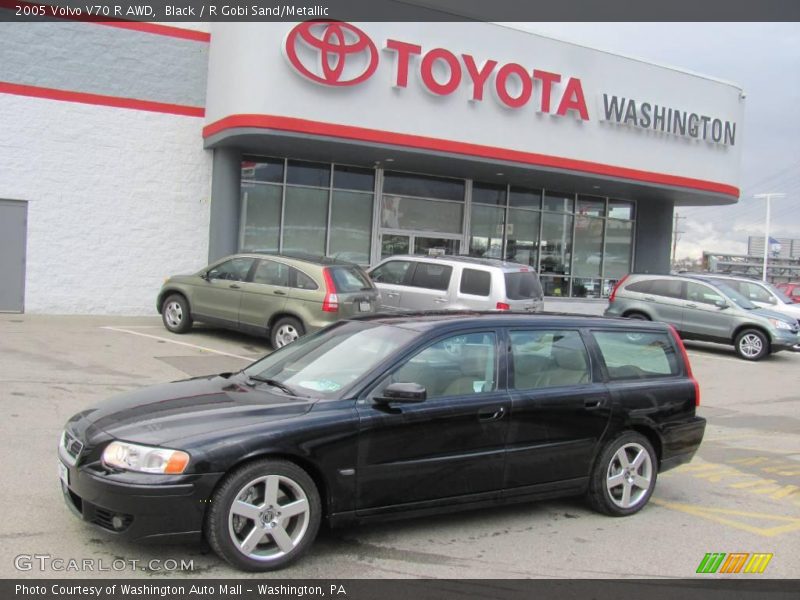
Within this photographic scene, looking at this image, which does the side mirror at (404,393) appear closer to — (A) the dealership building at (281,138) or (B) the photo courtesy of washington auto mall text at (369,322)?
(B) the photo courtesy of washington auto mall text at (369,322)

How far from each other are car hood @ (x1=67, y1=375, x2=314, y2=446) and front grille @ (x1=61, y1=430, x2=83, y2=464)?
42 millimetres

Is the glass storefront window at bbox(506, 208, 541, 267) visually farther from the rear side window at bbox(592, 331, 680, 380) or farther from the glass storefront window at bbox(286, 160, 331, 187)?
the rear side window at bbox(592, 331, 680, 380)

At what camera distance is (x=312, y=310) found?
11664 millimetres

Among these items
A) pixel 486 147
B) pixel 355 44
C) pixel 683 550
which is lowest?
pixel 683 550

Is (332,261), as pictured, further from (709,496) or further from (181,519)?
(181,519)

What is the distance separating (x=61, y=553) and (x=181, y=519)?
0.86m

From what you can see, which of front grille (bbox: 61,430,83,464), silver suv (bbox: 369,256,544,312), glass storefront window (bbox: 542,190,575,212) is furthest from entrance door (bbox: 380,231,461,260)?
front grille (bbox: 61,430,83,464)

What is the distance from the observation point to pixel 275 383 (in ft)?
16.9

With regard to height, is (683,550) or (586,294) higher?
(586,294)

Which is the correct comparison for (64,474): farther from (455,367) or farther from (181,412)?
(455,367)

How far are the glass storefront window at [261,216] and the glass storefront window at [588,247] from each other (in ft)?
32.3

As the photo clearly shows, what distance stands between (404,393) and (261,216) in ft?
45.1

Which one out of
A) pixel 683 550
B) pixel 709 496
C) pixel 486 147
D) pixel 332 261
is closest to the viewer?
pixel 683 550
